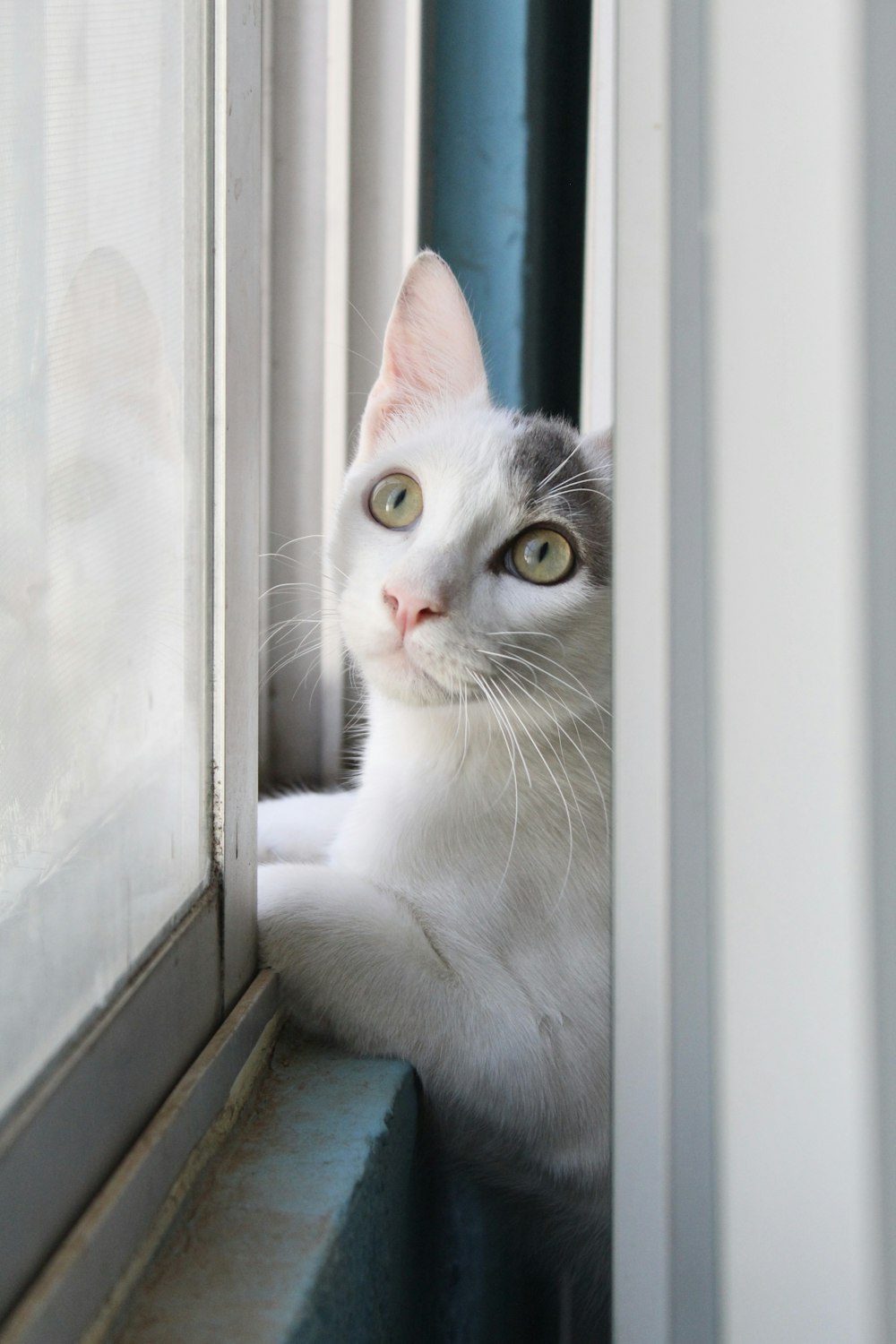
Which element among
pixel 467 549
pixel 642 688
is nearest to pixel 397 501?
pixel 467 549

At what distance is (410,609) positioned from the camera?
0.78 metres

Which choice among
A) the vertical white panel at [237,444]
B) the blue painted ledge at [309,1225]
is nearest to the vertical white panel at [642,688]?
the blue painted ledge at [309,1225]

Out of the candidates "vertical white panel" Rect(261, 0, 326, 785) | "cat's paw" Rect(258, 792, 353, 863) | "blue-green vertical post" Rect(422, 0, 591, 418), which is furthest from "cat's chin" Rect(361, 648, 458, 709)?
"blue-green vertical post" Rect(422, 0, 591, 418)

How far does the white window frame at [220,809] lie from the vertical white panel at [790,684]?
24 cm

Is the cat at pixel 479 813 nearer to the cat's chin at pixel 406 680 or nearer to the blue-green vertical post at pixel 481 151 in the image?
the cat's chin at pixel 406 680

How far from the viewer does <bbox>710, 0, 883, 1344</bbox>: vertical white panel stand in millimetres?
326

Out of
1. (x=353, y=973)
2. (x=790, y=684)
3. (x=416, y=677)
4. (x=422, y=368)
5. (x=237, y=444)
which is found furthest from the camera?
(x=422, y=368)

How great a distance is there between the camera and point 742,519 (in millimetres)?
369

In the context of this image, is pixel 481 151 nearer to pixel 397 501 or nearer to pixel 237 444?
pixel 397 501

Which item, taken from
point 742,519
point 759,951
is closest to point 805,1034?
point 759,951

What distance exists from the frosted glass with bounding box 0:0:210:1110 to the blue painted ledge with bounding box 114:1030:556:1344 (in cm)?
12

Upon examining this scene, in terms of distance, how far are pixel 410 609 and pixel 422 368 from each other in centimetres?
33

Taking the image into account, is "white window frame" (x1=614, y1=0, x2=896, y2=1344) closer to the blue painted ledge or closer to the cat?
the blue painted ledge

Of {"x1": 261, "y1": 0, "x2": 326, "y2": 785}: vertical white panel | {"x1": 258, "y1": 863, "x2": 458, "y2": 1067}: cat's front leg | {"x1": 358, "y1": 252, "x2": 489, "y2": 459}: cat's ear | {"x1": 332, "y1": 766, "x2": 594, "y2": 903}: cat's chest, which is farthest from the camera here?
{"x1": 261, "y1": 0, "x2": 326, "y2": 785}: vertical white panel
